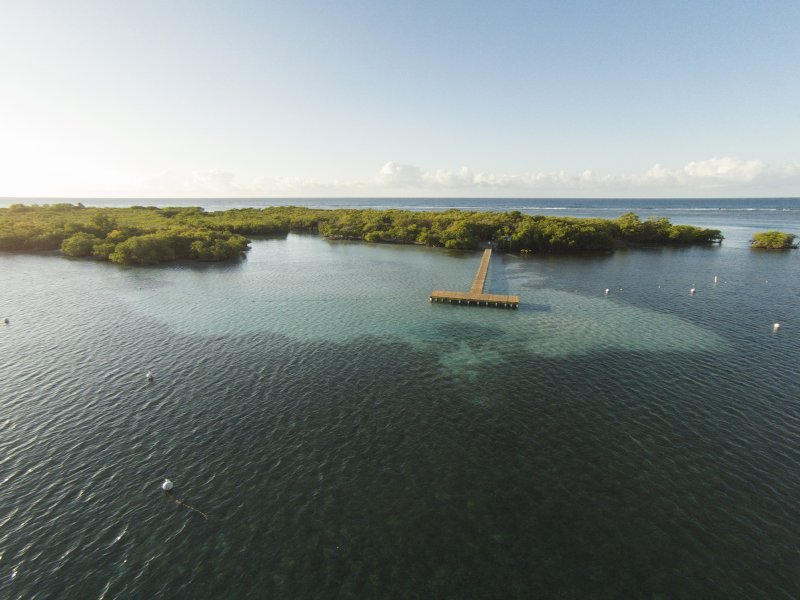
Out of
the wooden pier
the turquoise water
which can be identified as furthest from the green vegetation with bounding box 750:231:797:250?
the wooden pier

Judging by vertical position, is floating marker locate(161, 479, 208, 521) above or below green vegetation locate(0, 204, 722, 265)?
below

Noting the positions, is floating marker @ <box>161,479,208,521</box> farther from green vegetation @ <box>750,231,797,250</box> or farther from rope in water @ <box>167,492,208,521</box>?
green vegetation @ <box>750,231,797,250</box>

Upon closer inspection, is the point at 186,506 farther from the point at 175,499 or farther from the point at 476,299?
the point at 476,299

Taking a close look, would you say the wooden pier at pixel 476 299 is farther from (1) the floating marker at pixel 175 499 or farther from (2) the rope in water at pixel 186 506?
(2) the rope in water at pixel 186 506

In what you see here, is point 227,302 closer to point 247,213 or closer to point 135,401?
point 135,401

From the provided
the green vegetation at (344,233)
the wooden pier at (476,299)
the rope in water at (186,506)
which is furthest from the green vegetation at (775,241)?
the rope in water at (186,506)

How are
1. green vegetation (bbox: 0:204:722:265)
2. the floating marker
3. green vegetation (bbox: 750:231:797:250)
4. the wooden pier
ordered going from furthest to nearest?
green vegetation (bbox: 750:231:797:250) < green vegetation (bbox: 0:204:722:265) < the wooden pier < the floating marker
